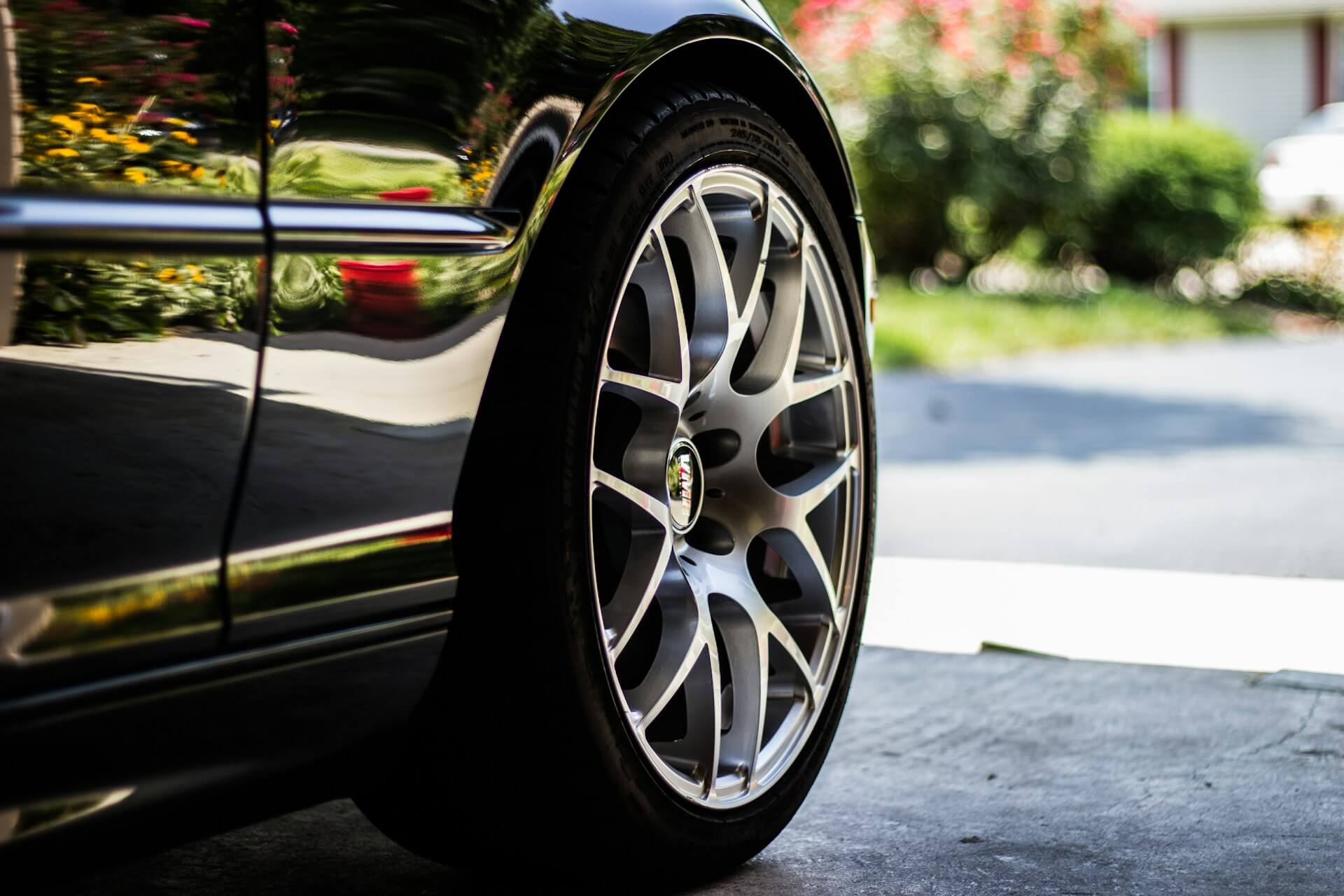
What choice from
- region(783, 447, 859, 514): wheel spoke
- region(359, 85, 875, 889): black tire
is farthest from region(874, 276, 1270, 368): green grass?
region(359, 85, 875, 889): black tire

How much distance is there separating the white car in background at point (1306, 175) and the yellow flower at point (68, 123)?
19677 millimetres

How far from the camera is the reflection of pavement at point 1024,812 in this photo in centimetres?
240

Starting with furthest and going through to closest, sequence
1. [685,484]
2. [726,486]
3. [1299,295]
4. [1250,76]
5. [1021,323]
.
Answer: [1250,76], [1299,295], [1021,323], [726,486], [685,484]

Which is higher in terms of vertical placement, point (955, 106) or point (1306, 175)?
point (955, 106)

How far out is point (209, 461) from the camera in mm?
1551

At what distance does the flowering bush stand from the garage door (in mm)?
12186

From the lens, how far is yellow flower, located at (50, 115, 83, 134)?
1.41 metres

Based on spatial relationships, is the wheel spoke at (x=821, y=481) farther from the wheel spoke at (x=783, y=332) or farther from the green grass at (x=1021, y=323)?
the green grass at (x=1021, y=323)

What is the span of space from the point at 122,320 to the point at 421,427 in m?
0.38

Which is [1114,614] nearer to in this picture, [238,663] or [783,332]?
[783,332]

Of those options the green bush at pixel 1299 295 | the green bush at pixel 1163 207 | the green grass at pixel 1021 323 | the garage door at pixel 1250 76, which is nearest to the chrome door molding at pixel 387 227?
the green grass at pixel 1021 323

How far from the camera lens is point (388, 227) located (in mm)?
1707

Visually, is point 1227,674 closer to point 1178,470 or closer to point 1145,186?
point 1178,470

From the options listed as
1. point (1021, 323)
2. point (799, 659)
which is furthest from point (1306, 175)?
point (799, 659)
